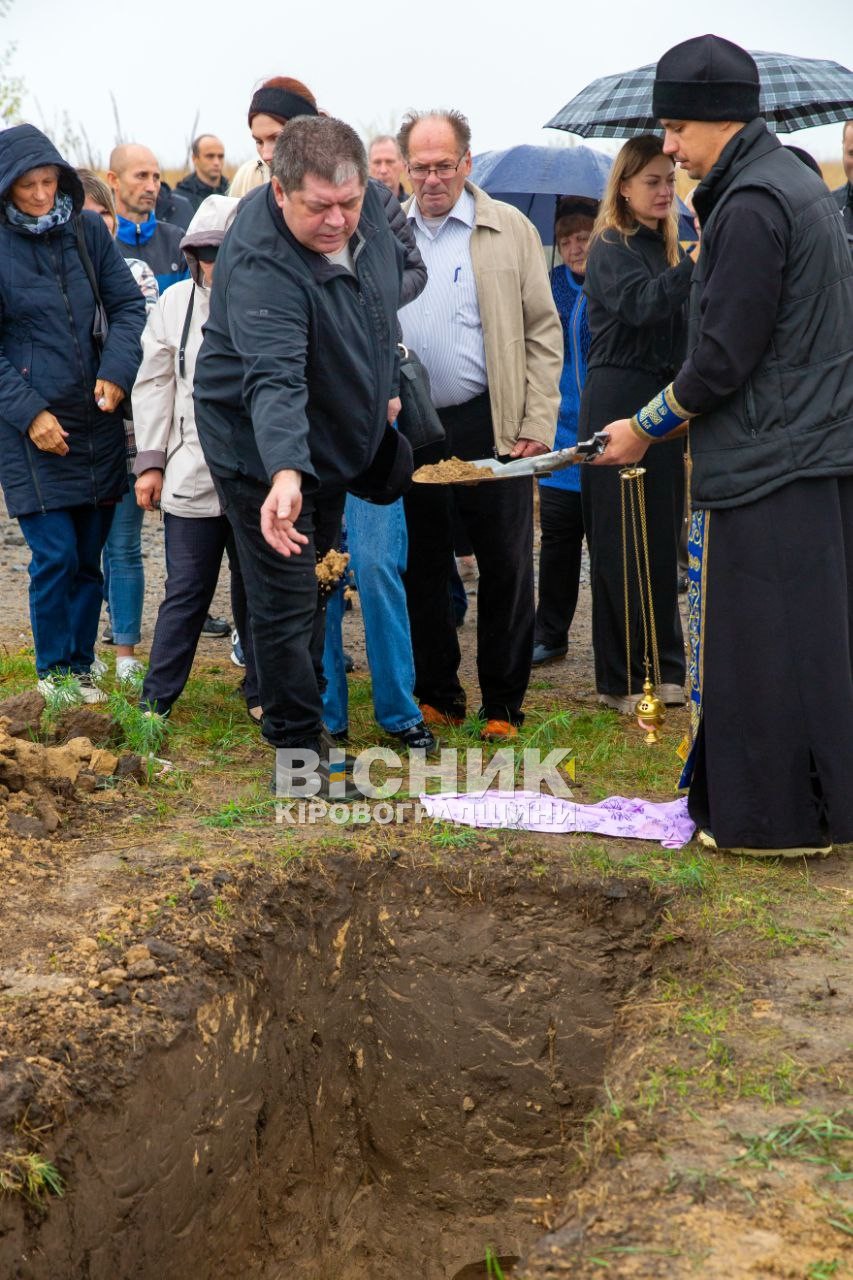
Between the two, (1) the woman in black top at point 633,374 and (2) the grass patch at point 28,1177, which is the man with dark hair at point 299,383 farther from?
(2) the grass patch at point 28,1177

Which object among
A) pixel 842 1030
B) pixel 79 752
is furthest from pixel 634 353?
pixel 842 1030

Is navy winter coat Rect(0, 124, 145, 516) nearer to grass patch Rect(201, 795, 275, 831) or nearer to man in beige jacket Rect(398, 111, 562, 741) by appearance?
A: man in beige jacket Rect(398, 111, 562, 741)

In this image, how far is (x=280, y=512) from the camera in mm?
3930

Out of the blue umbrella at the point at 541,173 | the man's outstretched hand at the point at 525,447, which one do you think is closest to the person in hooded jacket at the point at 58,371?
the man's outstretched hand at the point at 525,447

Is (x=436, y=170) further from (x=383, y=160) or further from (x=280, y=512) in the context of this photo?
(x=383, y=160)

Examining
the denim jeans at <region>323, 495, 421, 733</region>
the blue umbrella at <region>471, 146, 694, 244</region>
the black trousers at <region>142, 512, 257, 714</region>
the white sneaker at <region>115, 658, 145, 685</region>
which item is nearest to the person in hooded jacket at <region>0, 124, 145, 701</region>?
the white sneaker at <region>115, 658, 145, 685</region>

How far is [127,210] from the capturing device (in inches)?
297

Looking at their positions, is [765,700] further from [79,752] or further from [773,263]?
[79,752]

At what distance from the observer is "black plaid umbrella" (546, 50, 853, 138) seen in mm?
5672

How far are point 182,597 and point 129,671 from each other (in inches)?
31.3

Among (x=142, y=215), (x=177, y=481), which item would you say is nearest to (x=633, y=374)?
(x=177, y=481)

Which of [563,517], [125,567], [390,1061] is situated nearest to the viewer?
[390,1061]

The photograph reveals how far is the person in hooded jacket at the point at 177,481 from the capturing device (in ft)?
17.1

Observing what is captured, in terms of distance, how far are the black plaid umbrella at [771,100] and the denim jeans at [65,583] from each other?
106 inches
